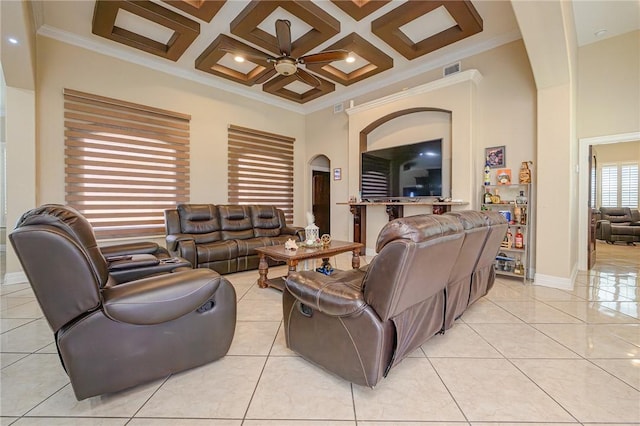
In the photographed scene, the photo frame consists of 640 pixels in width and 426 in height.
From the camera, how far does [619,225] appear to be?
6.88 meters

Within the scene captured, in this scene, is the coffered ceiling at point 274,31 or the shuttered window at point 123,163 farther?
the shuttered window at point 123,163

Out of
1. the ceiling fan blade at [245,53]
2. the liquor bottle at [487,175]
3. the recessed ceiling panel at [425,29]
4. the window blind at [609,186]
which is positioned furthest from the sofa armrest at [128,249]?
the window blind at [609,186]

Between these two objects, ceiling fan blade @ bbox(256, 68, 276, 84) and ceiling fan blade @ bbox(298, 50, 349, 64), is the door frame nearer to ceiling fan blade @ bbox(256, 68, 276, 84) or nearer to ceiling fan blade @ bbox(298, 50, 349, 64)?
ceiling fan blade @ bbox(298, 50, 349, 64)

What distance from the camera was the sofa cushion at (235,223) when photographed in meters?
4.45

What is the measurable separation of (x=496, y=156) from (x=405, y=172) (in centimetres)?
131

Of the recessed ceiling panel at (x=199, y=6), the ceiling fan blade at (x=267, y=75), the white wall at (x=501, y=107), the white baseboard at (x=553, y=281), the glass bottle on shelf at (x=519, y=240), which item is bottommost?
the white baseboard at (x=553, y=281)

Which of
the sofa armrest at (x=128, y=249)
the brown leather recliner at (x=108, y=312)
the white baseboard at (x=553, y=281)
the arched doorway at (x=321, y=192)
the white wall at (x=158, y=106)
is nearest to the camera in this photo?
the brown leather recliner at (x=108, y=312)

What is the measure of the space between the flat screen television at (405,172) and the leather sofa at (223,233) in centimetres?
165

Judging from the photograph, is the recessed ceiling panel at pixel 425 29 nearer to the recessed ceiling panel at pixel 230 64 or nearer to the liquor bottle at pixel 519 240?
the recessed ceiling panel at pixel 230 64

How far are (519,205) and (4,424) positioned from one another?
16.2 ft

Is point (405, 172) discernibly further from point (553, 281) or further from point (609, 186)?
point (609, 186)

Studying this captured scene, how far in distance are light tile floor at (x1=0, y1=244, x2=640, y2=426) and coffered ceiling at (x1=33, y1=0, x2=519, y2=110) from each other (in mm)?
3271

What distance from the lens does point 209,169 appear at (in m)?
5.13

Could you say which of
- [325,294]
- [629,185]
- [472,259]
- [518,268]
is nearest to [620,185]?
[629,185]
